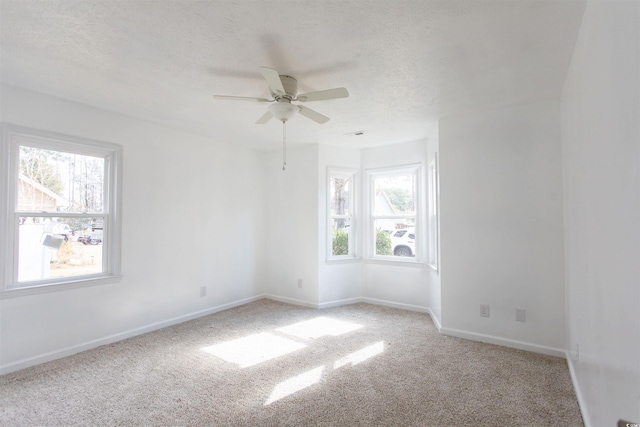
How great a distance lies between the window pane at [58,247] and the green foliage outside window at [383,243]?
3.70 m

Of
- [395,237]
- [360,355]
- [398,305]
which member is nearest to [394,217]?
[395,237]

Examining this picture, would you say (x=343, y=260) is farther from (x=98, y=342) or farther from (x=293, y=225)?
(x=98, y=342)

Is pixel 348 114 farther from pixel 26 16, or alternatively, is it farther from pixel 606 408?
pixel 606 408

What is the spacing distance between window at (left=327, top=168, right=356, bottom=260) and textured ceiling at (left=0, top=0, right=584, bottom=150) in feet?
5.80

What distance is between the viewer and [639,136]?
3.39 feet

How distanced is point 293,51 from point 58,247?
9.71 feet

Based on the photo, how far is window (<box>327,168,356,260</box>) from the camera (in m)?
5.01

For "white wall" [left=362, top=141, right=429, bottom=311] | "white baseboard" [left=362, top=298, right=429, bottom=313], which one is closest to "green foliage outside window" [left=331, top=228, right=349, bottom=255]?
"white wall" [left=362, top=141, right=429, bottom=311]

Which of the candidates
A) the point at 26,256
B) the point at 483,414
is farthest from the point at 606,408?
Answer: the point at 26,256

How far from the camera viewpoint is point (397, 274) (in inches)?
188

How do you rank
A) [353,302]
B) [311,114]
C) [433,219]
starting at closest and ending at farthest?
[311,114]
[433,219]
[353,302]

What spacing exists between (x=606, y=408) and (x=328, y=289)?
3.54 metres

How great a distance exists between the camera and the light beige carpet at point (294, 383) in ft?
6.95

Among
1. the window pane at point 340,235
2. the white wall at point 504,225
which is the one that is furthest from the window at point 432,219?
the window pane at point 340,235
